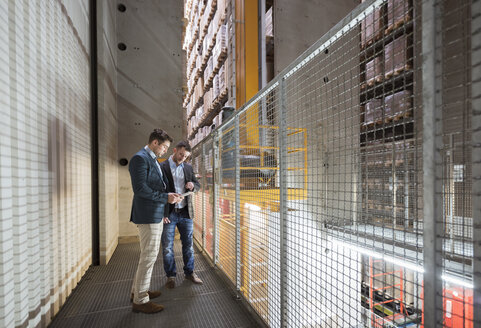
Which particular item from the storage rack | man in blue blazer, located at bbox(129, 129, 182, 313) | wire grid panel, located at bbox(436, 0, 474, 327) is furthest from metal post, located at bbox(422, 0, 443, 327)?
the storage rack

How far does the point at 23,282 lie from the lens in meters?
2.15

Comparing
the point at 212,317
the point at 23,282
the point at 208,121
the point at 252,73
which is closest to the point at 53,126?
the point at 23,282

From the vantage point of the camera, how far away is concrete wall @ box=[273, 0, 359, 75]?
702cm

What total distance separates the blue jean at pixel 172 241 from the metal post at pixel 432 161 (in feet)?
9.94

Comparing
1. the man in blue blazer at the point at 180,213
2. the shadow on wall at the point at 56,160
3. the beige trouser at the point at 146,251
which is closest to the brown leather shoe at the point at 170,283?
the man in blue blazer at the point at 180,213

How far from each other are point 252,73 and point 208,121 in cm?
543

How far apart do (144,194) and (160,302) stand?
1.33 metres

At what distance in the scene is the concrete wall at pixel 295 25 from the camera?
7.02 metres

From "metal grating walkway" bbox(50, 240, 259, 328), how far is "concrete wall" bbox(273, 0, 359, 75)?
549cm

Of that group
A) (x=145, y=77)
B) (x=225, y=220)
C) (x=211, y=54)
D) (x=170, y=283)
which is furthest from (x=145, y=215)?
(x=211, y=54)

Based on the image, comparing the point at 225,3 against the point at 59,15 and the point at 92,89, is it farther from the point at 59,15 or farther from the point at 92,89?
the point at 59,15

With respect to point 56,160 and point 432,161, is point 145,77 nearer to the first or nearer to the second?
point 56,160

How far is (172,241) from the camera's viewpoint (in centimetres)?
361

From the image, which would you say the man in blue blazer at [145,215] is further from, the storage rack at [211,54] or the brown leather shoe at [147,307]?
the storage rack at [211,54]
